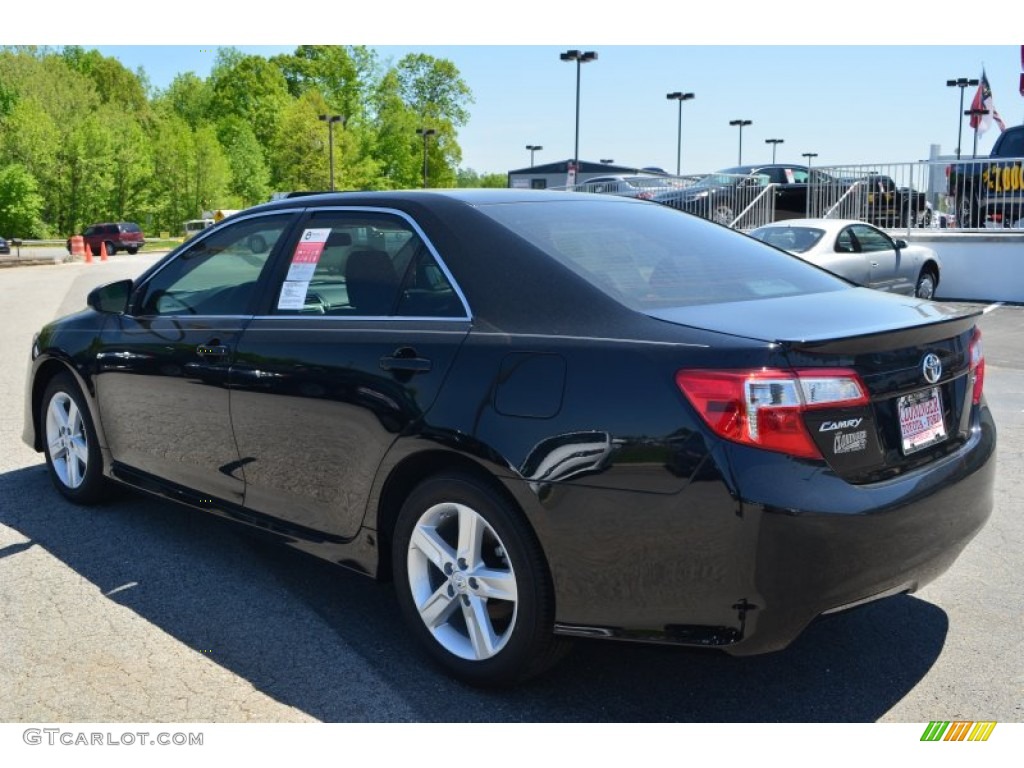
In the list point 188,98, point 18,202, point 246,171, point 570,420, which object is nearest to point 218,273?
point 570,420

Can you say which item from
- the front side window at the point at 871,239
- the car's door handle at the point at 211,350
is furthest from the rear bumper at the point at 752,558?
the front side window at the point at 871,239

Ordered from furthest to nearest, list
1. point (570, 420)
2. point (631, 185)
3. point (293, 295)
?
point (631, 185) < point (293, 295) < point (570, 420)

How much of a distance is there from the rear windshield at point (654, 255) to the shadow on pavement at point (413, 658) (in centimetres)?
111

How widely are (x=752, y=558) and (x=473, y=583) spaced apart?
3.15 ft

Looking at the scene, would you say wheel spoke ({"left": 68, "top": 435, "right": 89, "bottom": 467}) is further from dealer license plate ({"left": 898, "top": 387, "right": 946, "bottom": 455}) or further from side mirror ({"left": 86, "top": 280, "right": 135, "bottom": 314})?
dealer license plate ({"left": 898, "top": 387, "right": 946, "bottom": 455})

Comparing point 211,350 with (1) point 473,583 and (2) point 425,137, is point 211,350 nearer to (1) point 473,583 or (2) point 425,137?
(1) point 473,583

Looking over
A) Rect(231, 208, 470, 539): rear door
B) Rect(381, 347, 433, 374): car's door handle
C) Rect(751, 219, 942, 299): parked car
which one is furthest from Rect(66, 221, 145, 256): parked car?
Rect(381, 347, 433, 374): car's door handle

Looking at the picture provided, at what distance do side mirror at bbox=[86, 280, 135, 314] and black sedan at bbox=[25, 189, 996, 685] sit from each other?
0.73 metres

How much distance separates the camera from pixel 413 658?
3.68 m

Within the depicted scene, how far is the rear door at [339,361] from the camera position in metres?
3.55

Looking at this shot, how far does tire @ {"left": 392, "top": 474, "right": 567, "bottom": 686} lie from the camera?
317cm

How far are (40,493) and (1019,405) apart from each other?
694cm

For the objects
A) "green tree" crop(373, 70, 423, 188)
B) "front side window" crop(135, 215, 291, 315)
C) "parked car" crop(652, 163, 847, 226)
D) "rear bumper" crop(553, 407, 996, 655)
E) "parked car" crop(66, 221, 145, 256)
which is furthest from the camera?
"green tree" crop(373, 70, 423, 188)

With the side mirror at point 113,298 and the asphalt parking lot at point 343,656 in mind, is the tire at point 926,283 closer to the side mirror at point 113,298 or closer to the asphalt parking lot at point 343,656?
the asphalt parking lot at point 343,656
